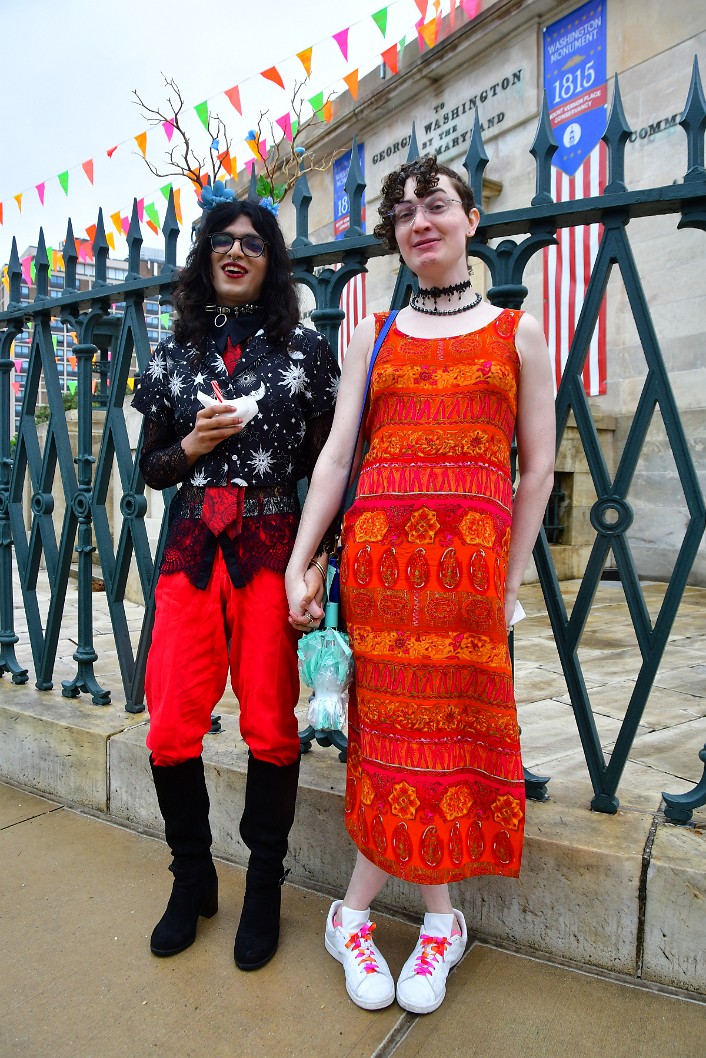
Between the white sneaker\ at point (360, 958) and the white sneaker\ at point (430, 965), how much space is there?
0.14 feet

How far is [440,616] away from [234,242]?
1.13 meters

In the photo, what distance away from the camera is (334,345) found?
86.0 inches

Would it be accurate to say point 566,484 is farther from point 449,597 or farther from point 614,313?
point 449,597

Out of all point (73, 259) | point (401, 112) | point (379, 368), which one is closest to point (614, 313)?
point (401, 112)

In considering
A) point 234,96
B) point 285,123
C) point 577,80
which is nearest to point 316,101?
point 285,123

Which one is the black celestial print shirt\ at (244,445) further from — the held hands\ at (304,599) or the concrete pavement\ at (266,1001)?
the concrete pavement\ at (266,1001)

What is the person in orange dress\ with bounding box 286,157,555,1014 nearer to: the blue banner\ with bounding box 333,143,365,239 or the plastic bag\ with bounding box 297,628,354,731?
the plastic bag\ with bounding box 297,628,354,731

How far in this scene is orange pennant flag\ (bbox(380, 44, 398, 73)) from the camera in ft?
32.6

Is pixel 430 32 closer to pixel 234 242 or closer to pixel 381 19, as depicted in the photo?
pixel 381 19

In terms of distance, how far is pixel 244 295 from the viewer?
1962mm

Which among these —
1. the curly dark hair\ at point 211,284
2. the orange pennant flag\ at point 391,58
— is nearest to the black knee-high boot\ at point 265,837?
the curly dark hair\ at point 211,284

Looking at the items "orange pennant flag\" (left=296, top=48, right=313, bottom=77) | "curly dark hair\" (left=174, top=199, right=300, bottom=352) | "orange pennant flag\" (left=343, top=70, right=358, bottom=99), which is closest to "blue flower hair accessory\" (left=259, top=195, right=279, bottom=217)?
"curly dark hair\" (left=174, top=199, right=300, bottom=352)

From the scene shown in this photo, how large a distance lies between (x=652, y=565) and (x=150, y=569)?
6476 mm

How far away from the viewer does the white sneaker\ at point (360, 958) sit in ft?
5.48
